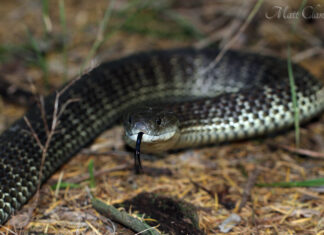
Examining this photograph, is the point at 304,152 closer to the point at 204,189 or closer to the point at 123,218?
the point at 204,189

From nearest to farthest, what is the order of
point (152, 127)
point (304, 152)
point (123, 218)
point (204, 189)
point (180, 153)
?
point (123, 218) < point (152, 127) < point (204, 189) < point (304, 152) < point (180, 153)

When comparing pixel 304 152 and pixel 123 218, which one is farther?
pixel 304 152

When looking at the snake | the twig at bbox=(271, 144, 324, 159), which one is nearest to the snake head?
the snake

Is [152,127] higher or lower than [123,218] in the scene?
higher

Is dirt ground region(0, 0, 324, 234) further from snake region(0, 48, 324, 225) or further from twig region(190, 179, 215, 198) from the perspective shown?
snake region(0, 48, 324, 225)

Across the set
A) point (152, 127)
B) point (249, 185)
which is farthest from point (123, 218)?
point (249, 185)

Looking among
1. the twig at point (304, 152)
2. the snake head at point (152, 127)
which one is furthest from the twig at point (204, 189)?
the twig at point (304, 152)

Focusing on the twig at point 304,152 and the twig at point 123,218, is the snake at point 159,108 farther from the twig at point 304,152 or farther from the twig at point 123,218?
the twig at point 123,218
